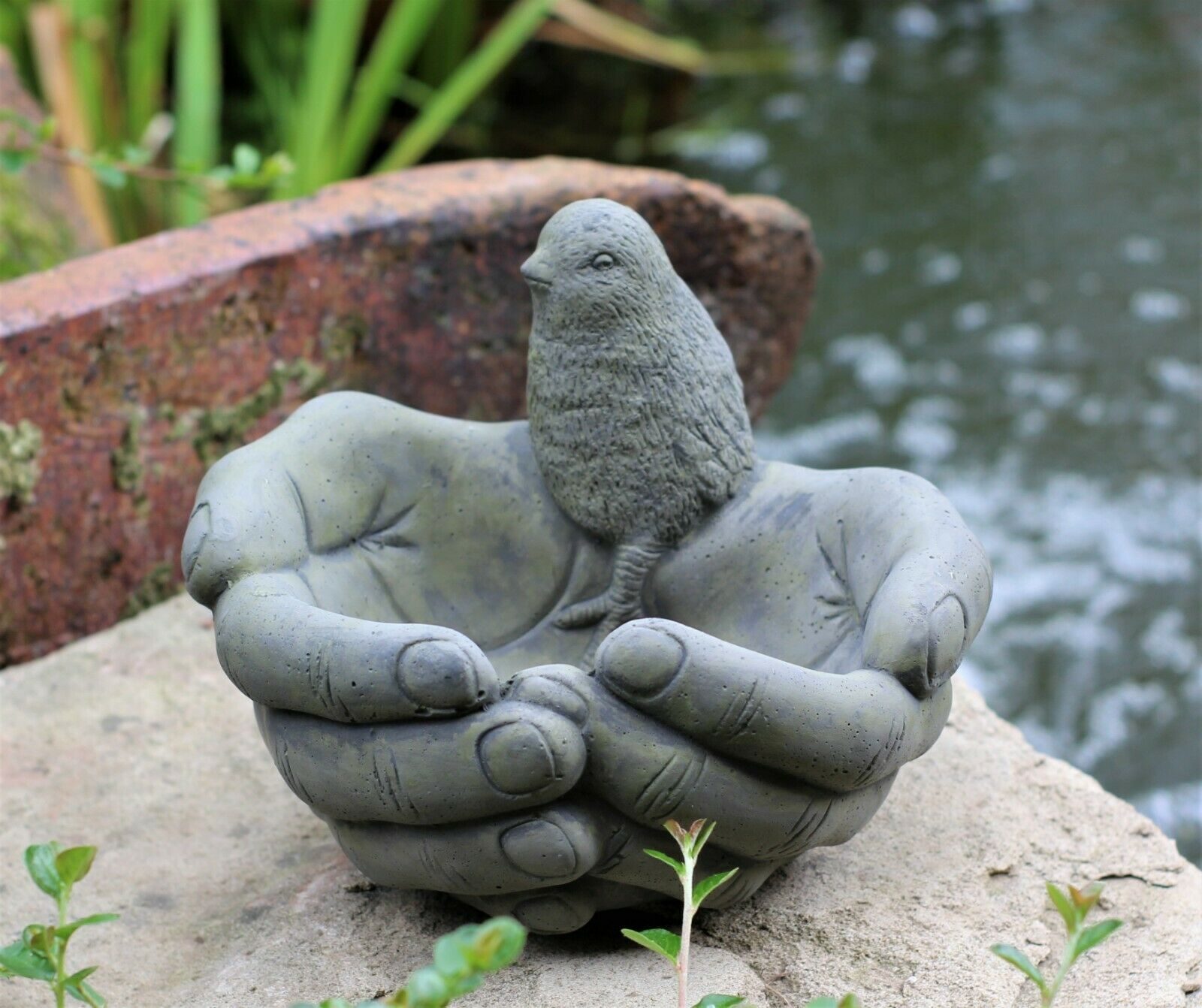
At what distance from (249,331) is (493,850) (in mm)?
1020

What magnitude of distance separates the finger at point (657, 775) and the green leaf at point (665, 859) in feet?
0.09

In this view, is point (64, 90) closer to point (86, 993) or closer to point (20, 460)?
point (20, 460)

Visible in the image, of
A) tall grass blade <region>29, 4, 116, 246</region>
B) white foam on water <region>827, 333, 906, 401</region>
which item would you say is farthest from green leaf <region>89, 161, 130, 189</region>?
white foam on water <region>827, 333, 906, 401</region>

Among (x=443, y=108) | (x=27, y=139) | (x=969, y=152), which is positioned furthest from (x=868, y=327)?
(x=27, y=139)

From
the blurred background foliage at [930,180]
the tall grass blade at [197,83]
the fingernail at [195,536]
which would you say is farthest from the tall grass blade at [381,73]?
the fingernail at [195,536]

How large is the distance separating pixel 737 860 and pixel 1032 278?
2.80m

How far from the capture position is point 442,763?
4.09 feet

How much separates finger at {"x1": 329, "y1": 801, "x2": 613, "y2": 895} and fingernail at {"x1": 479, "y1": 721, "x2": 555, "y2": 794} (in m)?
0.06

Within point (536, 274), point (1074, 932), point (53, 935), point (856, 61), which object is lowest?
point (856, 61)

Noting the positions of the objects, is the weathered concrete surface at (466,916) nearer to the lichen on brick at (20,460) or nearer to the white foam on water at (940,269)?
the lichen on brick at (20,460)

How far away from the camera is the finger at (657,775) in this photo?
1.26 m

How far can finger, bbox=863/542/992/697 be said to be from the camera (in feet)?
4.25

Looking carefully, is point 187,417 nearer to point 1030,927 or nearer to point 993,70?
point 1030,927

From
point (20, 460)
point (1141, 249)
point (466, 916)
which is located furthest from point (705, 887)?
point (1141, 249)
